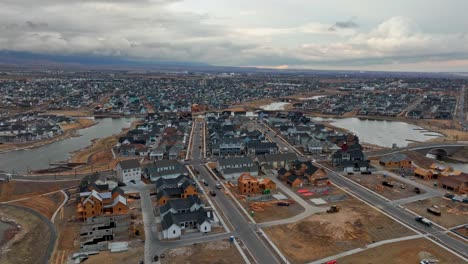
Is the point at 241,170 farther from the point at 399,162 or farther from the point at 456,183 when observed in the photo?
the point at 456,183

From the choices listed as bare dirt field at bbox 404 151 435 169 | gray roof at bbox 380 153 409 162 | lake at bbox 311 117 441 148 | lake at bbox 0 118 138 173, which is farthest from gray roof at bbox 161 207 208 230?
lake at bbox 311 117 441 148

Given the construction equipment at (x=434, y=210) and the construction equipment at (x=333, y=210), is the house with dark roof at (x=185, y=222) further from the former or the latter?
the construction equipment at (x=434, y=210)

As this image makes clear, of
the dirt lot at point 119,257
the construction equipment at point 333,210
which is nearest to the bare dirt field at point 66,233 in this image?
the dirt lot at point 119,257

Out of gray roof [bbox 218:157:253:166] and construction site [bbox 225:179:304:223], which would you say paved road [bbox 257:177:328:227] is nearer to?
construction site [bbox 225:179:304:223]

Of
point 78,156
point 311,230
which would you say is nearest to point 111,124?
point 78,156

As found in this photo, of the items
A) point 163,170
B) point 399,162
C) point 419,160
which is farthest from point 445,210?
point 163,170

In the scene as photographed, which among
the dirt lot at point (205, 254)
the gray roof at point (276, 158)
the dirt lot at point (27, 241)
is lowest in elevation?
the dirt lot at point (27, 241)

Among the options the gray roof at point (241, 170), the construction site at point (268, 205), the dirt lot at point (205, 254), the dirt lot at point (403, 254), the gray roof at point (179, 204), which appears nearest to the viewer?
the dirt lot at point (205, 254)
